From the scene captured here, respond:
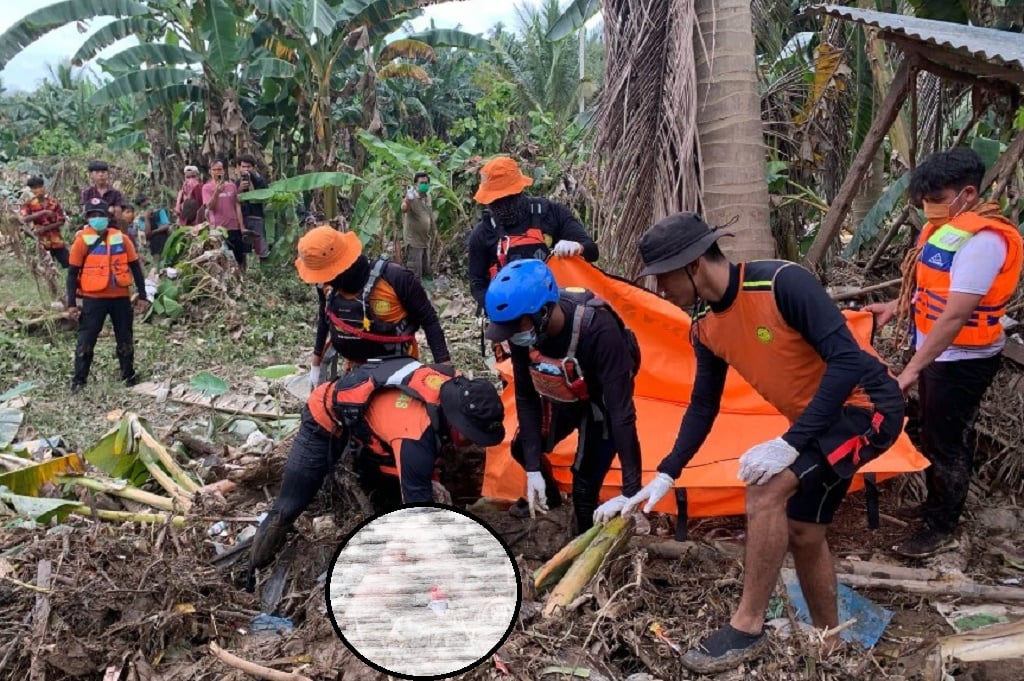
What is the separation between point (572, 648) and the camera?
2689 mm

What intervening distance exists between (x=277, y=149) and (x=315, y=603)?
1413 cm

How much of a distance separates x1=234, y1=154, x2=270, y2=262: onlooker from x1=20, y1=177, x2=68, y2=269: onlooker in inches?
90.8

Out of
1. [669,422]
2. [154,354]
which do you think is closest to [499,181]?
[669,422]

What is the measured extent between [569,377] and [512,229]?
1767 mm

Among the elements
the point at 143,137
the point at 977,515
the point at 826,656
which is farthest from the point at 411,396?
the point at 143,137

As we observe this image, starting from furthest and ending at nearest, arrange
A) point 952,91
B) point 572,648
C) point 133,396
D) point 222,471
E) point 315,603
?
point 133,396 < point 952,91 < point 222,471 < point 315,603 < point 572,648

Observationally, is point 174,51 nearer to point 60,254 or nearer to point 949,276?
point 60,254

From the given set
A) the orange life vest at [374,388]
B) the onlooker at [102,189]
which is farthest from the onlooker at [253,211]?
the orange life vest at [374,388]

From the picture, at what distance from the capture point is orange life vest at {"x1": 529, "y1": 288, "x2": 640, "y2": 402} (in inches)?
133

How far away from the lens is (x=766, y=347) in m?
2.78

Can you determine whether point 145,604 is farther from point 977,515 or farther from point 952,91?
point 952,91

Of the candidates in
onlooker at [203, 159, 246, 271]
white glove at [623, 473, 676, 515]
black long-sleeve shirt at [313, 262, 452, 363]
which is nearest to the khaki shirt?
onlooker at [203, 159, 246, 271]

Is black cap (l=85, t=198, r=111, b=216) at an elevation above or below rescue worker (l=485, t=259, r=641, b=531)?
above

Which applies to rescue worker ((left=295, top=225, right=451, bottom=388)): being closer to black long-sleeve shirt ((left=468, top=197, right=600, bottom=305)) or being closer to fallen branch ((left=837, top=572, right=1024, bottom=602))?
black long-sleeve shirt ((left=468, top=197, right=600, bottom=305))
